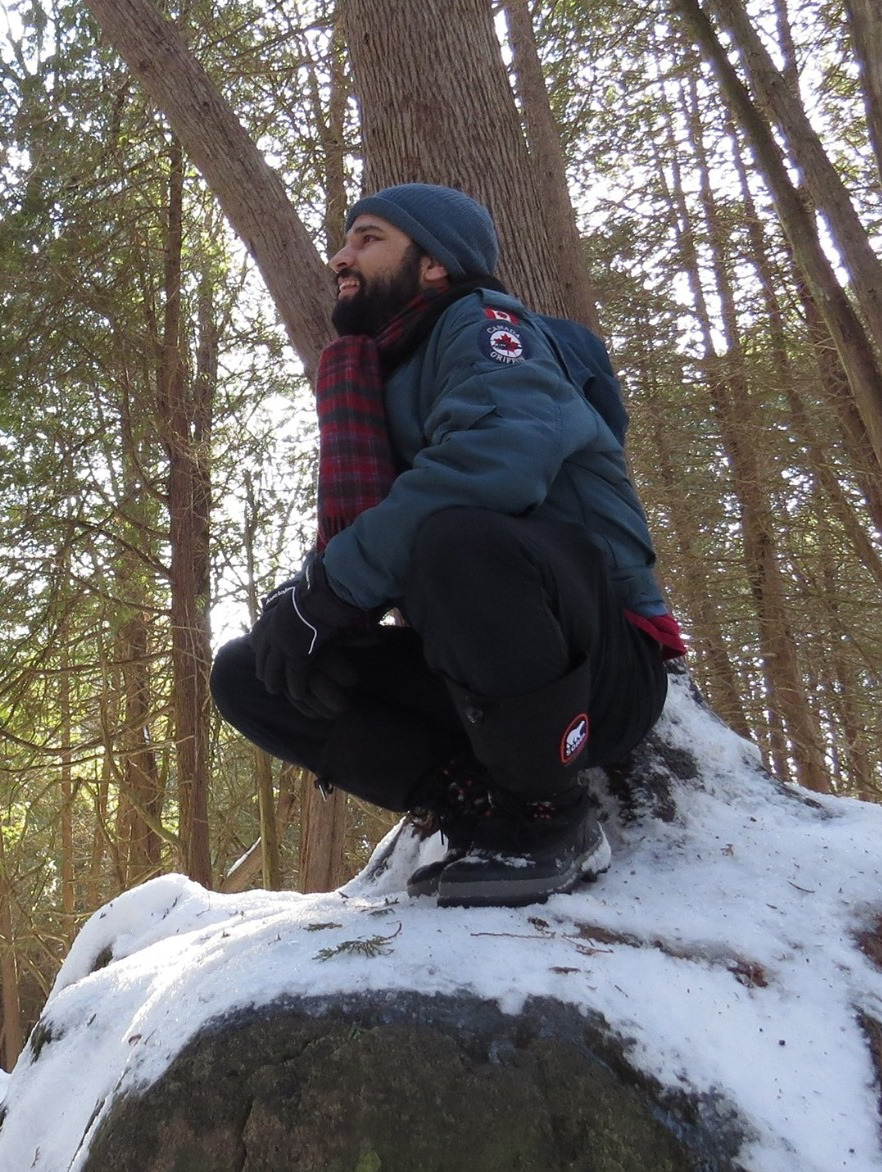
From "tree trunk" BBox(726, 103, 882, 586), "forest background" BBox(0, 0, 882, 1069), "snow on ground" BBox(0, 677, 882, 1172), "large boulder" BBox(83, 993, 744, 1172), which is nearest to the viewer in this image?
"large boulder" BBox(83, 993, 744, 1172)

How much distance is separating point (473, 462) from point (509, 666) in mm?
358

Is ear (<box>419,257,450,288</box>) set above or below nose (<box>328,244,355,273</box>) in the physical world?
below

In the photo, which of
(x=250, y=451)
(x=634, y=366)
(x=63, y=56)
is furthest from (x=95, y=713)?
(x=634, y=366)

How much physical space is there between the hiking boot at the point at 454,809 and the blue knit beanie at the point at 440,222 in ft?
3.65

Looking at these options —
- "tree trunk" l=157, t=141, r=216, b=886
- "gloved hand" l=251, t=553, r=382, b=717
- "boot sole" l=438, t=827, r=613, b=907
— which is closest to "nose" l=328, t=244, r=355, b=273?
"gloved hand" l=251, t=553, r=382, b=717

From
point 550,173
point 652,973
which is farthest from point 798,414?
point 652,973

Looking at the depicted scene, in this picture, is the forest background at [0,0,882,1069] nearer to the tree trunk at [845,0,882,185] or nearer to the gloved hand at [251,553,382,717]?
the tree trunk at [845,0,882,185]

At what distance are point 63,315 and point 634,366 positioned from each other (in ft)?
14.4

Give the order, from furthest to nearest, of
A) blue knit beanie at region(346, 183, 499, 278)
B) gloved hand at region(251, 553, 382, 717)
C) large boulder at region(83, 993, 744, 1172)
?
blue knit beanie at region(346, 183, 499, 278) < gloved hand at region(251, 553, 382, 717) < large boulder at region(83, 993, 744, 1172)

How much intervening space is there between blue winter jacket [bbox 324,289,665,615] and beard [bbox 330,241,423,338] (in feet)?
0.60

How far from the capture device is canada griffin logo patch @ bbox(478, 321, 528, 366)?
1750 millimetres

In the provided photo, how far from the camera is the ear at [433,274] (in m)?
2.11

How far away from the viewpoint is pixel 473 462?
1.62 meters

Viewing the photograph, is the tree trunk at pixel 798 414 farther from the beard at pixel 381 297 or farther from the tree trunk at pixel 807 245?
the beard at pixel 381 297
